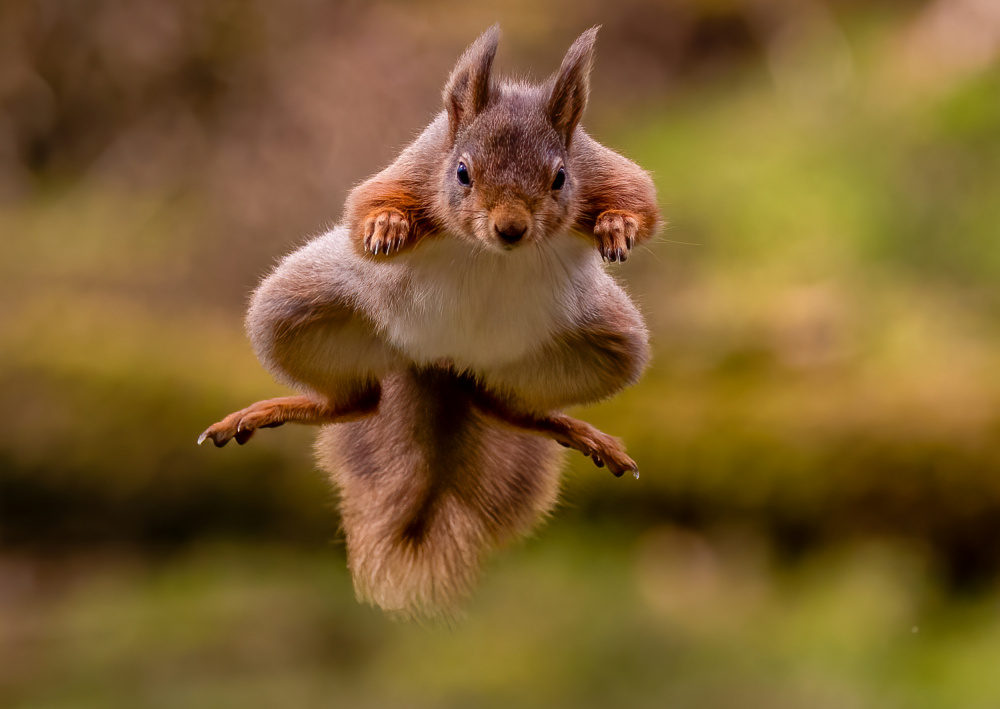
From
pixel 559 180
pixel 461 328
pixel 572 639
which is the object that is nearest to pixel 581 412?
pixel 572 639

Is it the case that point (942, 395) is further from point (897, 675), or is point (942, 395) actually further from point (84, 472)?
point (84, 472)

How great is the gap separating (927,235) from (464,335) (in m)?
2.20

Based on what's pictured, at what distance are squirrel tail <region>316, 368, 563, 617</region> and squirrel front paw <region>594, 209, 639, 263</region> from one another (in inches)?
11.8

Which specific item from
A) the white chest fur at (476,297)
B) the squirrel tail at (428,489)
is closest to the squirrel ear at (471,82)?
the white chest fur at (476,297)

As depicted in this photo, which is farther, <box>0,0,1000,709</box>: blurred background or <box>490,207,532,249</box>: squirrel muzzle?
<box>0,0,1000,709</box>: blurred background

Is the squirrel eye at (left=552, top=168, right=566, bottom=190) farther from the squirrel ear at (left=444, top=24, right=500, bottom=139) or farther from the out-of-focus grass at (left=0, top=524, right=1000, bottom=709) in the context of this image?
the out-of-focus grass at (left=0, top=524, right=1000, bottom=709)

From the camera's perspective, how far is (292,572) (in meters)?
2.88

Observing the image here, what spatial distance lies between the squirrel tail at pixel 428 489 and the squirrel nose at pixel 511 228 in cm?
31

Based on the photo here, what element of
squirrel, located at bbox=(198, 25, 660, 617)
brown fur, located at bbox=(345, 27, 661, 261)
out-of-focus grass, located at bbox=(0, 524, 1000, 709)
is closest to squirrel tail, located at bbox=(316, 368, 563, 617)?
squirrel, located at bbox=(198, 25, 660, 617)

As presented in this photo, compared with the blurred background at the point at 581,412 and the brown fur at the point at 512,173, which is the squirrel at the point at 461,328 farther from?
the blurred background at the point at 581,412

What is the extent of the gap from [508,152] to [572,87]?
8cm

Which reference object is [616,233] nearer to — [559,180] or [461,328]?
[559,180]

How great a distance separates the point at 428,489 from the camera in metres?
1.23

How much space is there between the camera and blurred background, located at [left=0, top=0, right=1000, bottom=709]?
2.58m
